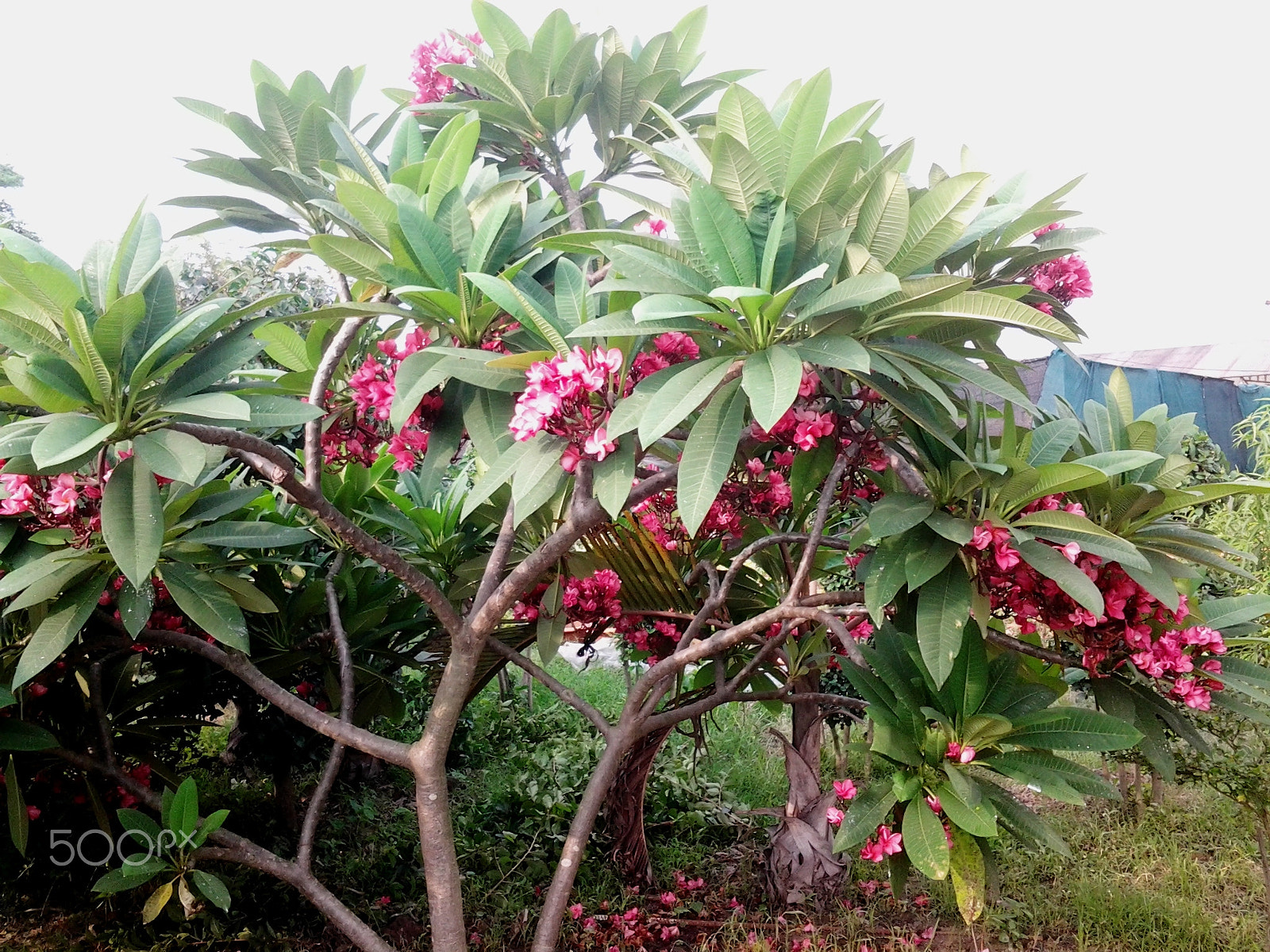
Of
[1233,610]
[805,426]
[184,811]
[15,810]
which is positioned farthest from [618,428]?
[15,810]

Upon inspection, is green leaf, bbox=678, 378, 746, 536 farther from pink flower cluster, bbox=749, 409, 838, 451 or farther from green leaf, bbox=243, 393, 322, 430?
green leaf, bbox=243, 393, 322, 430

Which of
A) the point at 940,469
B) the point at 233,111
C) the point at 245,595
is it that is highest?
the point at 233,111

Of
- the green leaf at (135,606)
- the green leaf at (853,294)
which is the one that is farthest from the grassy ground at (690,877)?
the green leaf at (853,294)

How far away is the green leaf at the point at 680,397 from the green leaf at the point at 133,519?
2.39 ft

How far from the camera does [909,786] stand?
1.46m

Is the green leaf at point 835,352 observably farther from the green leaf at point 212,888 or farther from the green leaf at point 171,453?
the green leaf at point 212,888

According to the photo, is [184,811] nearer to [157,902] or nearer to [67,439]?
[157,902]

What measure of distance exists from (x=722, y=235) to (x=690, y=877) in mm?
2438

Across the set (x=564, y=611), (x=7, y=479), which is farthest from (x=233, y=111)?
(x=564, y=611)

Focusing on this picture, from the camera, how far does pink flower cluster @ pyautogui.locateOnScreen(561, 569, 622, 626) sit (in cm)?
212

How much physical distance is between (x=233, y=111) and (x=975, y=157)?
1425 millimetres

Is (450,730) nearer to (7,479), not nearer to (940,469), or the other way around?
(7,479)

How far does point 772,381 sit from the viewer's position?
1.08 metres

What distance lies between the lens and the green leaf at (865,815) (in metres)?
1.47
